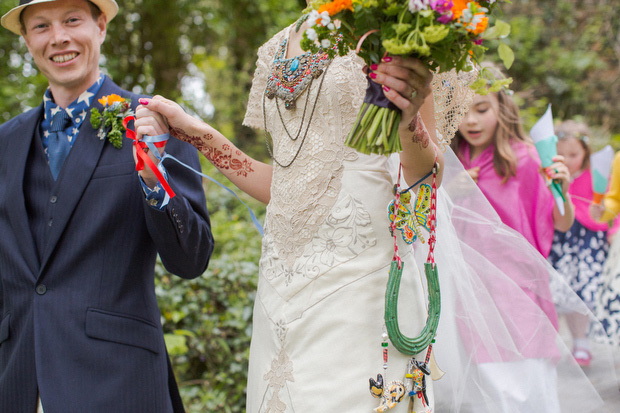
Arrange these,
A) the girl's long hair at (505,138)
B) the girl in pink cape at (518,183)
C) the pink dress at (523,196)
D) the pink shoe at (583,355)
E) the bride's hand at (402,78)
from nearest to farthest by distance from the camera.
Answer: the bride's hand at (402,78) < the girl in pink cape at (518,183) < the pink dress at (523,196) < the girl's long hair at (505,138) < the pink shoe at (583,355)

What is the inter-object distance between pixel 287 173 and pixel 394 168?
1.28ft

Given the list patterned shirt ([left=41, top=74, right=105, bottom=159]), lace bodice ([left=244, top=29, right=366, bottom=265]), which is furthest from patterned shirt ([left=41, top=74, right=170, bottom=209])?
lace bodice ([left=244, top=29, right=366, bottom=265])

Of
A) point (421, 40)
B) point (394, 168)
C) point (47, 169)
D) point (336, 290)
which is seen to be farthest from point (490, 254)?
point (47, 169)

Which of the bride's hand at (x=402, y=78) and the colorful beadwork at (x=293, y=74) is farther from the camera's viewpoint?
the colorful beadwork at (x=293, y=74)

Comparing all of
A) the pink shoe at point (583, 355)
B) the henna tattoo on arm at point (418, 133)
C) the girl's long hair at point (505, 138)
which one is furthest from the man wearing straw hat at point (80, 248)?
the pink shoe at point (583, 355)

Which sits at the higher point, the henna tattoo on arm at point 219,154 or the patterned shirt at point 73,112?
the patterned shirt at point 73,112

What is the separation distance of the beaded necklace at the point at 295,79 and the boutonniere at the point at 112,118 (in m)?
0.59

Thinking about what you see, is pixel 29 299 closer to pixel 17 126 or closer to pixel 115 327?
pixel 115 327

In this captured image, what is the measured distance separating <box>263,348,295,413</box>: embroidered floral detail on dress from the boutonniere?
1.05 m

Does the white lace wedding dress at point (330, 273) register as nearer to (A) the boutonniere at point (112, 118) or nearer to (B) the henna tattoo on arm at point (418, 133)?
(B) the henna tattoo on arm at point (418, 133)

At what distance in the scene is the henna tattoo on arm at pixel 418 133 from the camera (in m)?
1.98

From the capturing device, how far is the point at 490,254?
2590mm

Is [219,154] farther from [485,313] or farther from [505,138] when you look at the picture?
[505,138]

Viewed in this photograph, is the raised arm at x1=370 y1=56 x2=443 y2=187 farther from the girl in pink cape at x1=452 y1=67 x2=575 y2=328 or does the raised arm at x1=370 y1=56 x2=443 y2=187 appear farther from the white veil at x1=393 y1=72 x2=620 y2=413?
the girl in pink cape at x1=452 y1=67 x2=575 y2=328
